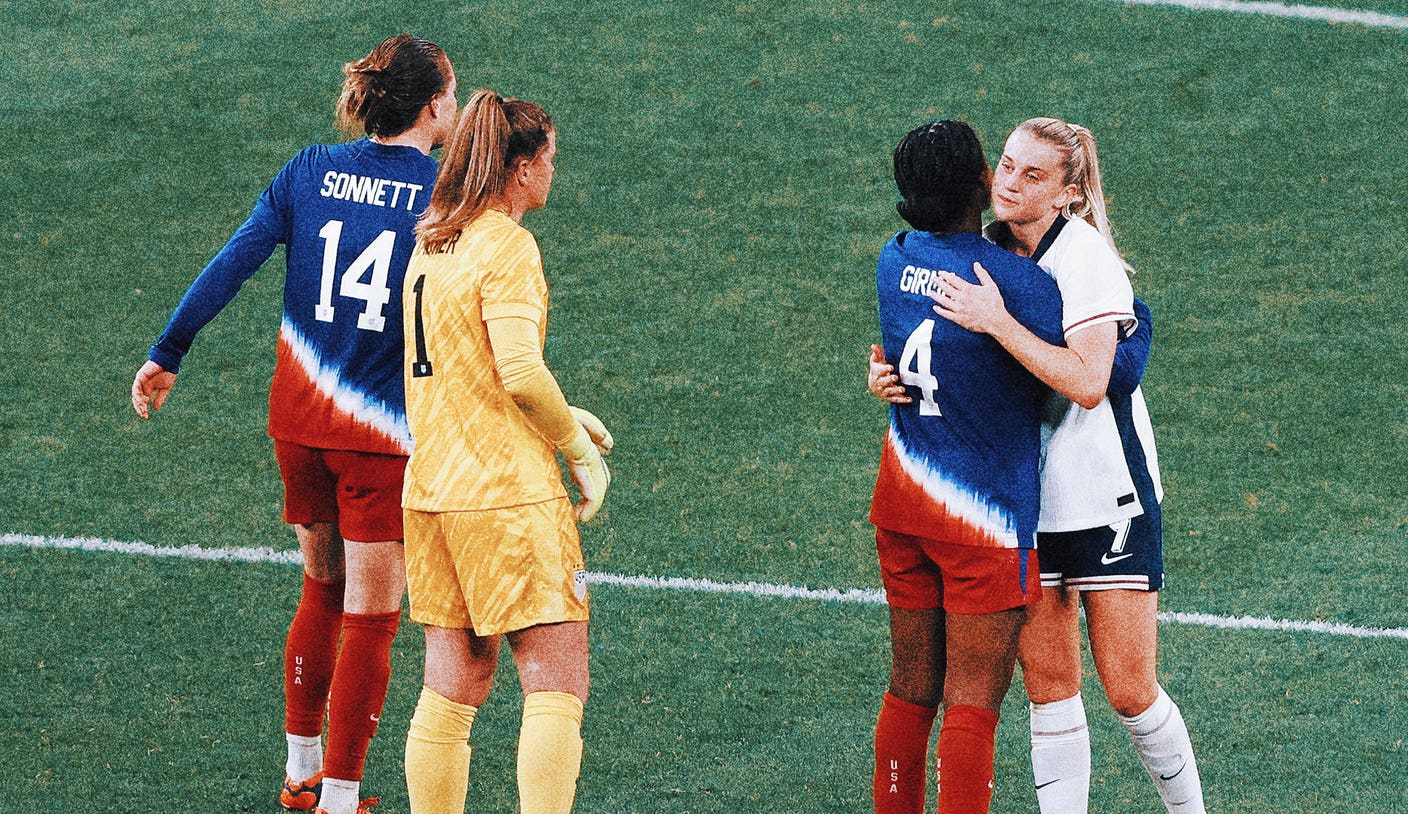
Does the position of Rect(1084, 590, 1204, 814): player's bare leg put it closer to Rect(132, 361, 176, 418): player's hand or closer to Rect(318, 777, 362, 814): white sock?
Rect(318, 777, 362, 814): white sock

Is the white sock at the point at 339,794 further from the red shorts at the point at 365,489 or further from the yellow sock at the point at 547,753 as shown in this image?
the yellow sock at the point at 547,753

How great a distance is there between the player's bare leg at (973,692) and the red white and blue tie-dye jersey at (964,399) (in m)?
0.19

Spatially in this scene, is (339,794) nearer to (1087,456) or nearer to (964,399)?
(964,399)

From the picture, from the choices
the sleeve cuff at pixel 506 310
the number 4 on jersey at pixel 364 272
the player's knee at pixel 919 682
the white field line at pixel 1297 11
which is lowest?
the player's knee at pixel 919 682

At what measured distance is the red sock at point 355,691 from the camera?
398 centimetres

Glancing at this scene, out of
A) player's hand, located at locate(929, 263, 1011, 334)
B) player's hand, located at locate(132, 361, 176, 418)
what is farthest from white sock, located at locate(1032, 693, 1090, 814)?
player's hand, located at locate(132, 361, 176, 418)

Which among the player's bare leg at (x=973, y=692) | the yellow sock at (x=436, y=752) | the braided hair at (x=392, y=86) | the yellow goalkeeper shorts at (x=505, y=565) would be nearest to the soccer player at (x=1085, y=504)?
the player's bare leg at (x=973, y=692)

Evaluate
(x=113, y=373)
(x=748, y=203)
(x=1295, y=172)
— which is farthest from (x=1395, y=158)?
(x=113, y=373)

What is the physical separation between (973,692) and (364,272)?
67.2 inches

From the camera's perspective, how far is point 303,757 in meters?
4.25

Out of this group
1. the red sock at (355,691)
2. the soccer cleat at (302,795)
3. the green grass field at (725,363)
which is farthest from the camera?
the green grass field at (725,363)

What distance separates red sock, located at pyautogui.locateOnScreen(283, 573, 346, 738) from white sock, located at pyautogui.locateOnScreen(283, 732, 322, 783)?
0.08 m

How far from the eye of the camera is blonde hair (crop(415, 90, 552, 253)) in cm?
336

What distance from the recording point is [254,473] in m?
6.47
